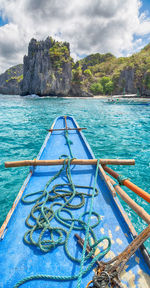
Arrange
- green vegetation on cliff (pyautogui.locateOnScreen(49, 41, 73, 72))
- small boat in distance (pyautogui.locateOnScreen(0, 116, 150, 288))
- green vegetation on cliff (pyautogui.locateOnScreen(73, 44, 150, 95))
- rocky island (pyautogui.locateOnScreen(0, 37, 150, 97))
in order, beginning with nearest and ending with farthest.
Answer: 1. small boat in distance (pyautogui.locateOnScreen(0, 116, 150, 288))
2. green vegetation on cliff (pyautogui.locateOnScreen(73, 44, 150, 95))
3. rocky island (pyautogui.locateOnScreen(0, 37, 150, 97))
4. green vegetation on cliff (pyautogui.locateOnScreen(49, 41, 73, 72))

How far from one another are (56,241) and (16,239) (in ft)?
1.98

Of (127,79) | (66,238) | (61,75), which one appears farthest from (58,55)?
(66,238)

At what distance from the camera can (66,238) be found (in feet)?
6.41

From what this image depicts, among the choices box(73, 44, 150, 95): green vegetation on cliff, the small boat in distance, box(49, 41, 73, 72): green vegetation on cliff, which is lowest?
the small boat in distance

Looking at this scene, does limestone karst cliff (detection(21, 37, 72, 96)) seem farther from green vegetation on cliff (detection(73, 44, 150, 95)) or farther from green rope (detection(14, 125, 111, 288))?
green rope (detection(14, 125, 111, 288))

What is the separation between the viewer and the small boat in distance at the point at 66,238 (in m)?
1.58

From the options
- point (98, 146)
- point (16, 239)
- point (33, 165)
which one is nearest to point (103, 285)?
point (16, 239)

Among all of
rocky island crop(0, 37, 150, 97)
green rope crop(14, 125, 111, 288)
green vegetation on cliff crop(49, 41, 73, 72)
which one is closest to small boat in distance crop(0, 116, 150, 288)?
green rope crop(14, 125, 111, 288)

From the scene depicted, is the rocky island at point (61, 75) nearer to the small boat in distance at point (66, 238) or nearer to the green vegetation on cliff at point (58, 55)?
the green vegetation on cliff at point (58, 55)

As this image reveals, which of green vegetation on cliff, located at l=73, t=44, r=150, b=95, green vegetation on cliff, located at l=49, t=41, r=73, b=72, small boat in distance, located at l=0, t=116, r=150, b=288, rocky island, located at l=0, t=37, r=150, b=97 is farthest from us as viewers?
green vegetation on cliff, located at l=49, t=41, r=73, b=72

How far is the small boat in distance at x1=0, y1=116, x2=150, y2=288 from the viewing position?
1577 mm

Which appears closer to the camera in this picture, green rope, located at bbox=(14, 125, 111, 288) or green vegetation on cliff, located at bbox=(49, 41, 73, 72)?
green rope, located at bbox=(14, 125, 111, 288)

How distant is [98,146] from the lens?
777 centimetres

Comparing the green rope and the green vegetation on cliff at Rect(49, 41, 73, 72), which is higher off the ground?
the green vegetation on cliff at Rect(49, 41, 73, 72)
